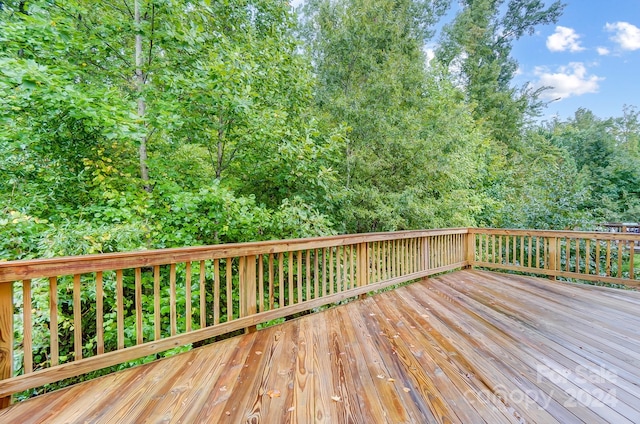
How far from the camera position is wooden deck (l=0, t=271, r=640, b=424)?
1543mm

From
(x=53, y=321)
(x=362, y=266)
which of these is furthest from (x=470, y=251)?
(x=53, y=321)

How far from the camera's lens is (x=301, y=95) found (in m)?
4.99

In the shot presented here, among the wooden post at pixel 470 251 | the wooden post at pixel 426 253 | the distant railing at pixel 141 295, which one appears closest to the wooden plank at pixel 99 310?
the distant railing at pixel 141 295

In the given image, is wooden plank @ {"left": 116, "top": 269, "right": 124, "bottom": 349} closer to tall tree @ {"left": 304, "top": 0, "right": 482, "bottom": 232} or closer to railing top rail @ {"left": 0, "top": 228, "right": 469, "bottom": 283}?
railing top rail @ {"left": 0, "top": 228, "right": 469, "bottom": 283}

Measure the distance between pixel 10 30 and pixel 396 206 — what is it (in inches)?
227

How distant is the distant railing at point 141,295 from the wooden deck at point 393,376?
163mm

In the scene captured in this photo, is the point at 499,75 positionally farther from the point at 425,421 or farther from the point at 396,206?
the point at 425,421

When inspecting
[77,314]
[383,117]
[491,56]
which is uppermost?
[491,56]

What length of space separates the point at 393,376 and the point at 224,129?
13.2ft

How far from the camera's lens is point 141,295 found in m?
2.24

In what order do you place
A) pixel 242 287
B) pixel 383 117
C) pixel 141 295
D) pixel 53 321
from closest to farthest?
1. pixel 53 321
2. pixel 141 295
3. pixel 242 287
4. pixel 383 117

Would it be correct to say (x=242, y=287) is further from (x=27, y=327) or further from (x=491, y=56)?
(x=491, y=56)

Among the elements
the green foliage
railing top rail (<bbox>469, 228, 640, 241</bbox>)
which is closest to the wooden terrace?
the green foliage

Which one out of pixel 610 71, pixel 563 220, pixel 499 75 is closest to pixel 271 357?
pixel 563 220
